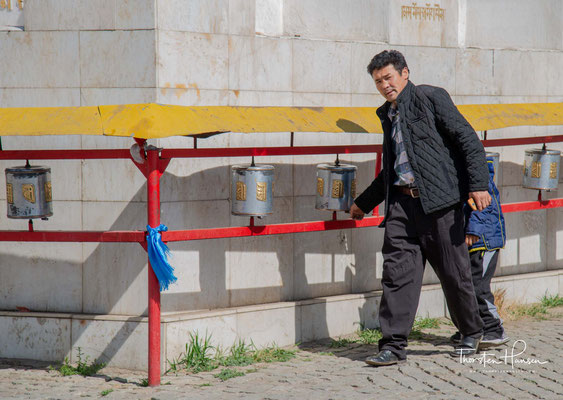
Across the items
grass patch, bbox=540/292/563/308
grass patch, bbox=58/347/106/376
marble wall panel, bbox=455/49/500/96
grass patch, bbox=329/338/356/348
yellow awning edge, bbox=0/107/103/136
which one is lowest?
grass patch, bbox=58/347/106/376

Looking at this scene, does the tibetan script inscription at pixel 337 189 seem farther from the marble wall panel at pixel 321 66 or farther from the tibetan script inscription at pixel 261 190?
the marble wall panel at pixel 321 66

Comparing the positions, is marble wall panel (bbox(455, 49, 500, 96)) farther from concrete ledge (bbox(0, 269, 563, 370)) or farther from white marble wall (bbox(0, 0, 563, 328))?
concrete ledge (bbox(0, 269, 563, 370))

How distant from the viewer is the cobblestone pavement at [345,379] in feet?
14.7

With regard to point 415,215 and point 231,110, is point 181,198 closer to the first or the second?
point 231,110

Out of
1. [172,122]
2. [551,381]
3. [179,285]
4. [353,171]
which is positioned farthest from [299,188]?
[551,381]

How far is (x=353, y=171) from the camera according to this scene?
5.27 m

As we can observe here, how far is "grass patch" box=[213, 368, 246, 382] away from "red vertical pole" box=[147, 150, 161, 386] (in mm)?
379

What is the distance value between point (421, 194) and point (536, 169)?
5.51ft

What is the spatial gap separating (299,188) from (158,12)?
158 cm

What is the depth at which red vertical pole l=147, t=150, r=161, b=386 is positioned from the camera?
4.58 m

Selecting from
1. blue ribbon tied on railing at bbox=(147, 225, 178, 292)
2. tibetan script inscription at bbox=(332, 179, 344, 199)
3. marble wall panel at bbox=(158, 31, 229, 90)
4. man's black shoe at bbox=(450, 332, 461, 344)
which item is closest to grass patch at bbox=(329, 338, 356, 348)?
man's black shoe at bbox=(450, 332, 461, 344)

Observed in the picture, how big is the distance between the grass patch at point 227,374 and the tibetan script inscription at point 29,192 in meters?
1.53

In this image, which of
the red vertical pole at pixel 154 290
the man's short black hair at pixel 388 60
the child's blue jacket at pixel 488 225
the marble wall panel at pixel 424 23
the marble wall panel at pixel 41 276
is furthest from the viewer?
the marble wall panel at pixel 424 23

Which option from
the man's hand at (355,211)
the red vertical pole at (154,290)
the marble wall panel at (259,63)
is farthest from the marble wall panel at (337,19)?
the red vertical pole at (154,290)
